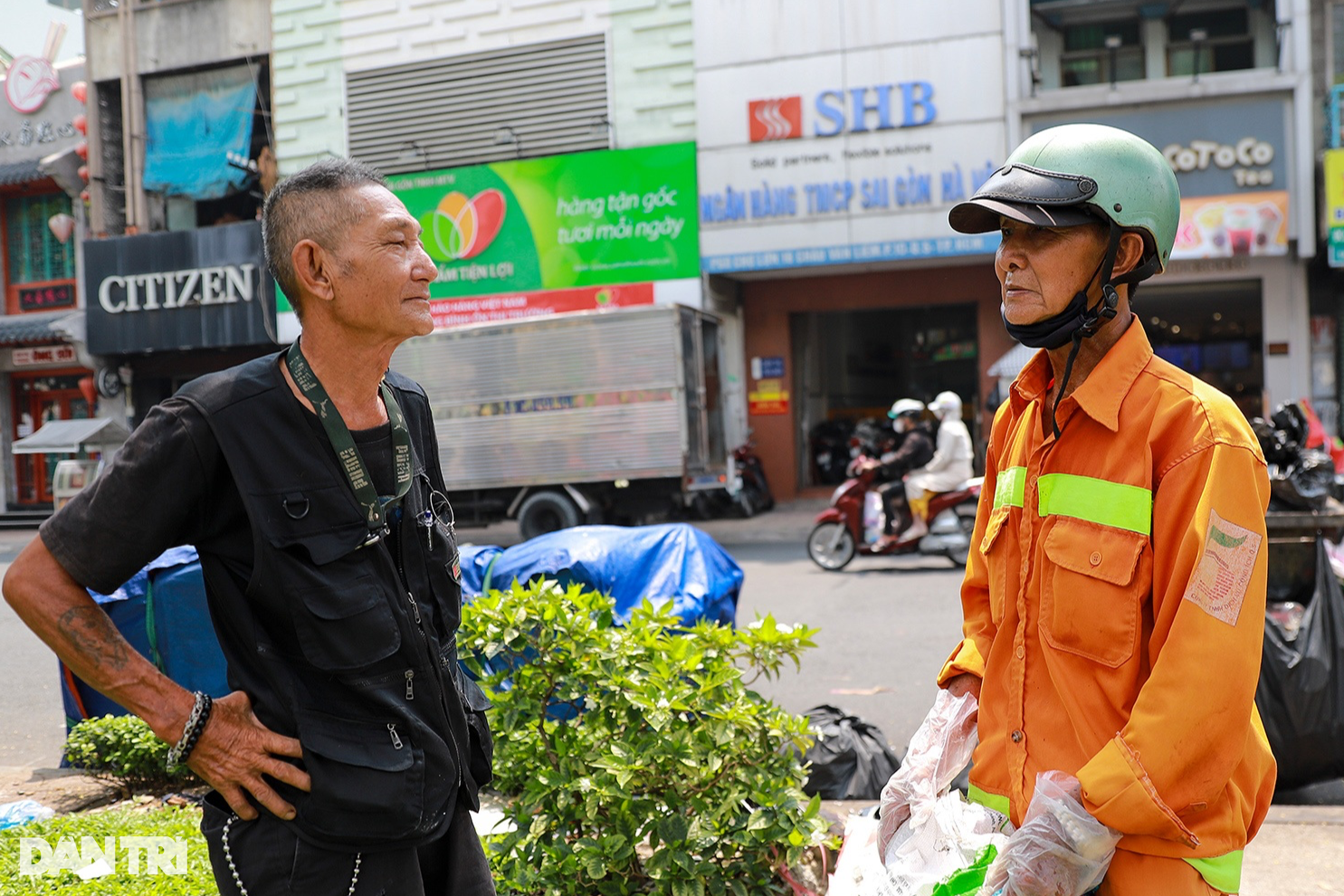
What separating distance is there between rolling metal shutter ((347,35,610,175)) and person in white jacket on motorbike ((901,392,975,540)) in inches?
375

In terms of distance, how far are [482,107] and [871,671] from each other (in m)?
14.8

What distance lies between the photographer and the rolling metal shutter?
60.5 feet

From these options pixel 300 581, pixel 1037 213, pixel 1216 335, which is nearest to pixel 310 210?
pixel 300 581

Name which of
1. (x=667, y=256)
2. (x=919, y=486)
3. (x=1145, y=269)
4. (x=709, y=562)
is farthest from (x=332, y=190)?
(x=667, y=256)

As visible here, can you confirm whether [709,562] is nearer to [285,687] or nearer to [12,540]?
[285,687]

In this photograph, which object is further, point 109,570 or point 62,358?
point 62,358

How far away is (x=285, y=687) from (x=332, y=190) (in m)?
0.87

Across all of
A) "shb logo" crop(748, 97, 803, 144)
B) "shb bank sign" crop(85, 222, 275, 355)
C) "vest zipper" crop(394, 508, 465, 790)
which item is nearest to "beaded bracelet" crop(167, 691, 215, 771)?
"vest zipper" crop(394, 508, 465, 790)

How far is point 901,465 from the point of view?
1130 centimetres

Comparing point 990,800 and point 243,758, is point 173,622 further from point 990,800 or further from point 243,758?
point 990,800

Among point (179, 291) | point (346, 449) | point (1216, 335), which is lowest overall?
point (346, 449)

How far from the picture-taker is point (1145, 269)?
1.98m

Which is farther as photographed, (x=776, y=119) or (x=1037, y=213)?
(x=776, y=119)

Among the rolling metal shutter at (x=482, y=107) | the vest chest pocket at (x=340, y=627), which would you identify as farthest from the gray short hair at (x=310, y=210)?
the rolling metal shutter at (x=482, y=107)
